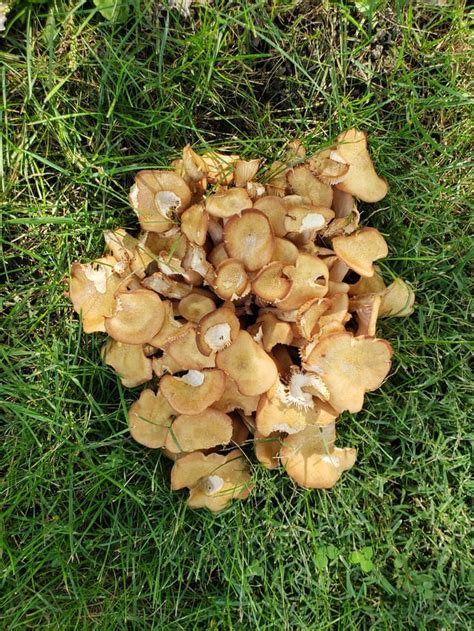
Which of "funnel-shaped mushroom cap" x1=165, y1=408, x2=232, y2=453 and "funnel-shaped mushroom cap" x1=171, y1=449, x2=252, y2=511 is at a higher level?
"funnel-shaped mushroom cap" x1=165, y1=408, x2=232, y2=453

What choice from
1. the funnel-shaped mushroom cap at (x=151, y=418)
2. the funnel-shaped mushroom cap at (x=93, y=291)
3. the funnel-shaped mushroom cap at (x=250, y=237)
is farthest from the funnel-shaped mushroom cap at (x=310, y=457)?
the funnel-shaped mushroom cap at (x=93, y=291)

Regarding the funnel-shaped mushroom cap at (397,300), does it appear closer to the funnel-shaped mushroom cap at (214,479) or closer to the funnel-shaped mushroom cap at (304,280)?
the funnel-shaped mushroom cap at (304,280)

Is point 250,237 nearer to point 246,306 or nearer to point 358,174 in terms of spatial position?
point 246,306

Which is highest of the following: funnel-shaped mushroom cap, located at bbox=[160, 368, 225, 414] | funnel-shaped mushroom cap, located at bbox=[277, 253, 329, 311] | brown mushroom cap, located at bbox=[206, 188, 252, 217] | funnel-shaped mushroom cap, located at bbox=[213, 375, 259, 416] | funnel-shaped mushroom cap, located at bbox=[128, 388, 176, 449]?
A: brown mushroom cap, located at bbox=[206, 188, 252, 217]

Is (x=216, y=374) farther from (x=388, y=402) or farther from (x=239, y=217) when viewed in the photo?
(x=388, y=402)

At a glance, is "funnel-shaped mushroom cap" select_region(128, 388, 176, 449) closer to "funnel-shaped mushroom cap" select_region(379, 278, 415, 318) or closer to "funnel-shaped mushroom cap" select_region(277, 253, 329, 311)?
"funnel-shaped mushroom cap" select_region(277, 253, 329, 311)

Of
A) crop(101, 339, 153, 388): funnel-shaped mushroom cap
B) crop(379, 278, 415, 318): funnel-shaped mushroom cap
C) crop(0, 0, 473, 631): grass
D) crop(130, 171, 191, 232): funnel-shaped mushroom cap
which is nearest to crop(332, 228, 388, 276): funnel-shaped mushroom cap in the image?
crop(379, 278, 415, 318): funnel-shaped mushroom cap
